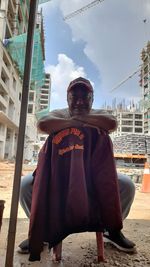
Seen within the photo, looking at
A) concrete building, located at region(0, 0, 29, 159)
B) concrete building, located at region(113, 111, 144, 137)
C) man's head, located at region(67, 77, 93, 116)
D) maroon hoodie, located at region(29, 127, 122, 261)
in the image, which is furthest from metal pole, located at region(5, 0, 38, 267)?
concrete building, located at region(113, 111, 144, 137)

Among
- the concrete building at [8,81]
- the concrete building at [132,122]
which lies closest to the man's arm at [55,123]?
the concrete building at [8,81]

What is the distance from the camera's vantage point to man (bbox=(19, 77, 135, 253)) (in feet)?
3.26

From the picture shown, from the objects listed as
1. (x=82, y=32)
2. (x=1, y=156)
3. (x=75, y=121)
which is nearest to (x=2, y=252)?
(x=75, y=121)

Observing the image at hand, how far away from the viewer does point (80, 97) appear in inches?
42.8

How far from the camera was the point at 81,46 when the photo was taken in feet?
10.3

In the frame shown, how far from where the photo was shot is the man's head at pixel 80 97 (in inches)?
42.5

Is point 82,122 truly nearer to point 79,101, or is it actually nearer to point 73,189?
point 79,101

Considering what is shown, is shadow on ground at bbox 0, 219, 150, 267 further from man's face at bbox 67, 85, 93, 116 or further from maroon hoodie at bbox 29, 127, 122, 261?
man's face at bbox 67, 85, 93, 116

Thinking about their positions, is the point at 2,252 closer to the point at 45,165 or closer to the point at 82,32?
the point at 45,165

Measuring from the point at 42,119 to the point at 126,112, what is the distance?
1739 inches

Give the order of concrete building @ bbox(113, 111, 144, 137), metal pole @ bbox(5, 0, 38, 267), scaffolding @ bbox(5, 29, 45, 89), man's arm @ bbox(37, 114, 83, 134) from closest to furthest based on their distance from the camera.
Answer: metal pole @ bbox(5, 0, 38, 267) → man's arm @ bbox(37, 114, 83, 134) → scaffolding @ bbox(5, 29, 45, 89) → concrete building @ bbox(113, 111, 144, 137)

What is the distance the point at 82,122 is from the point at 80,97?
0.16 metres

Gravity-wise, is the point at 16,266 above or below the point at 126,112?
below

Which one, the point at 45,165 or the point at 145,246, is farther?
the point at 145,246
